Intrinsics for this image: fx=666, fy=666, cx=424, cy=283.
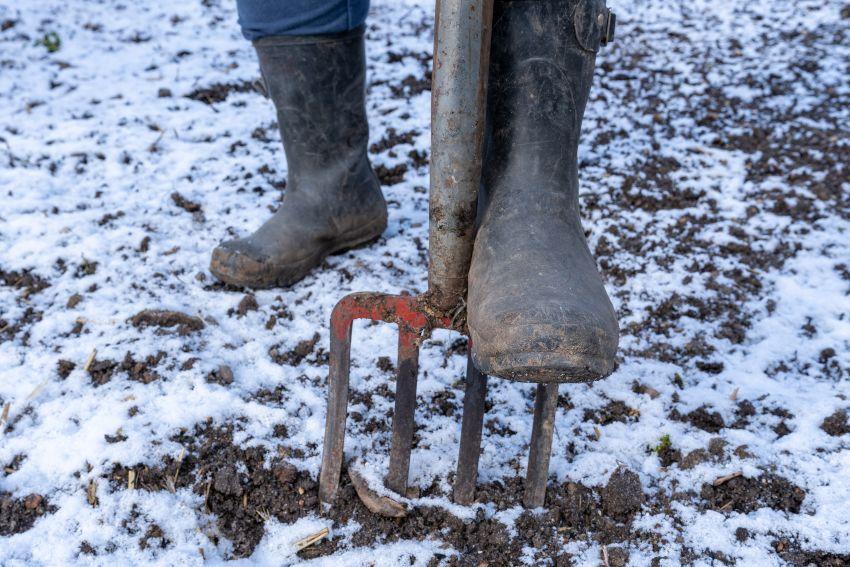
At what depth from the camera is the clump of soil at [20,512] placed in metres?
1.29

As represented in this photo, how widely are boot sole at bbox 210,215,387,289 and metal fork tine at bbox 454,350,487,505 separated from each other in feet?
2.54

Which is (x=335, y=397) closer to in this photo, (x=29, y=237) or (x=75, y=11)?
(x=29, y=237)

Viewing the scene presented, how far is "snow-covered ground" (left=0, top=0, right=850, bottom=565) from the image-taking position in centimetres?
130

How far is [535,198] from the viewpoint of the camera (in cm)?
126

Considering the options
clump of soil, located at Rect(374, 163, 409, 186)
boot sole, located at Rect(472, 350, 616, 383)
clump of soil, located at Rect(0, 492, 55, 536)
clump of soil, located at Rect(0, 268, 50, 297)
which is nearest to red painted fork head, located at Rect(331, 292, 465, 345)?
boot sole, located at Rect(472, 350, 616, 383)

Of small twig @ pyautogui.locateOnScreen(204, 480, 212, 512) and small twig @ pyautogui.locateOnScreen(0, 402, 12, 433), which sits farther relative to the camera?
small twig @ pyautogui.locateOnScreen(0, 402, 12, 433)

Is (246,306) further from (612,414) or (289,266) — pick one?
(612,414)

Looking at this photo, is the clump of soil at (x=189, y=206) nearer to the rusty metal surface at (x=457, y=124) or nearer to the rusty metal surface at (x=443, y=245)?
the rusty metal surface at (x=443, y=245)

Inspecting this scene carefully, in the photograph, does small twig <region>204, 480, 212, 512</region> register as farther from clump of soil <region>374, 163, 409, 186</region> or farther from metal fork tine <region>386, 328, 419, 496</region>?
clump of soil <region>374, 163, 409, 186</region>

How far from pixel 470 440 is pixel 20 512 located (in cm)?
90

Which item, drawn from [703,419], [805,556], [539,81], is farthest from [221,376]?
[805,556]

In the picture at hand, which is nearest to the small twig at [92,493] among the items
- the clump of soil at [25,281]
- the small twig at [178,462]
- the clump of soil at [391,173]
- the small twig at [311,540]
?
the small twig at [178,462]

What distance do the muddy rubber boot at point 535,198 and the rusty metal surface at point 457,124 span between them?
2.4 inches

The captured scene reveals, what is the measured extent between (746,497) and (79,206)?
2.17 m
